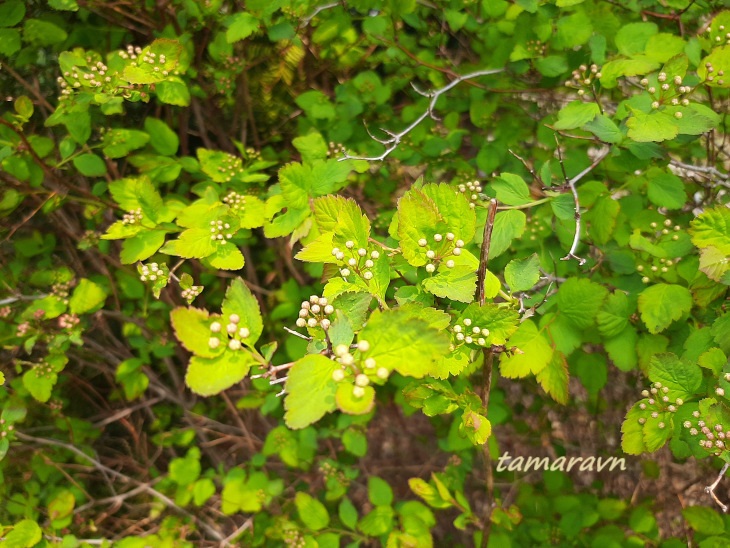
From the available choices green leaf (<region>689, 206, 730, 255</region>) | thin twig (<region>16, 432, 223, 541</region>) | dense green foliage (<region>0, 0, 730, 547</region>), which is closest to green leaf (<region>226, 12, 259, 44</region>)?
dense green foliage (<region>0, 0, 730, 547</region>)

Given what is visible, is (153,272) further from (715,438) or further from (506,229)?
(715,438)

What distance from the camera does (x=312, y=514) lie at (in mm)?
2350

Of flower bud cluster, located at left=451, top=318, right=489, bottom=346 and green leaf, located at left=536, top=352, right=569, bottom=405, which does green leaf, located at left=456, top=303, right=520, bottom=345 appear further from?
green leaf, located at left=536, top=352, right=569, bottom=405

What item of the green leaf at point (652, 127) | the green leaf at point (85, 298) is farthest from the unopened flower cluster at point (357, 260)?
the green leaf at point (85, 298)

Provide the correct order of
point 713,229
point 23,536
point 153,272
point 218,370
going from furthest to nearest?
point 23,536, point 153,272, point 713,229, point 218,370

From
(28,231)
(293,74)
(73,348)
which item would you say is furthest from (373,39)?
(73,348)

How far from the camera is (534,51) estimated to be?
1960 mm

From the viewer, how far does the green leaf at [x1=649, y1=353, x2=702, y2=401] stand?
50.6 inches

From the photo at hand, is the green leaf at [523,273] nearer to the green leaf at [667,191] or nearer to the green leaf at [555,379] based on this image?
the green leaf at [555,379]

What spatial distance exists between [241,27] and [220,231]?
0.77 meters

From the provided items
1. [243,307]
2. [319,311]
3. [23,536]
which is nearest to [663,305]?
[319,311]

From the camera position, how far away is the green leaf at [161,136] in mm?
2086

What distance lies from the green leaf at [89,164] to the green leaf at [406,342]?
1.66 metres

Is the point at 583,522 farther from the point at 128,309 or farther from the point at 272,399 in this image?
the point at 128,309
